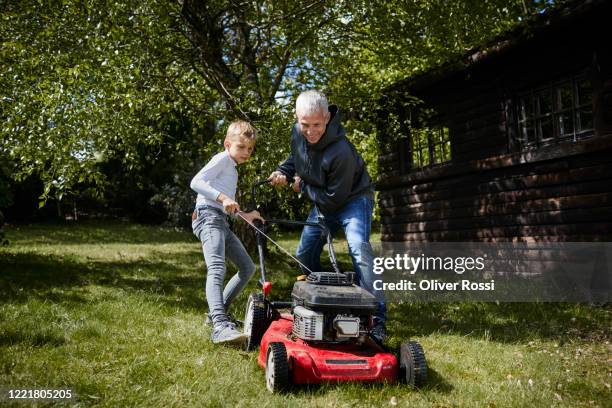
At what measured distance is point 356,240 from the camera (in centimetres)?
411

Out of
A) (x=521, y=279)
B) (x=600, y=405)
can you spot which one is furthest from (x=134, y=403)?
(x=521, y=279)

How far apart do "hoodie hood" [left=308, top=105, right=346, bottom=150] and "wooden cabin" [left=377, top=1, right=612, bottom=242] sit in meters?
4.74

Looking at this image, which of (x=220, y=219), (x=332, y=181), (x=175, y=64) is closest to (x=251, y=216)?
(x=220, y=219)

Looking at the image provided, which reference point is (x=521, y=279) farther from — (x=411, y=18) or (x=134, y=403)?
(x=134, y=403)

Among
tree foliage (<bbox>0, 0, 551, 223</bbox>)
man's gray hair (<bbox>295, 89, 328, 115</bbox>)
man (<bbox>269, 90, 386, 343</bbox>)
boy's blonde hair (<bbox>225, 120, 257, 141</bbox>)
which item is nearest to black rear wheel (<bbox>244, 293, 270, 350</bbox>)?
man (<bbox>269, 90, 386, 343</bbox>)

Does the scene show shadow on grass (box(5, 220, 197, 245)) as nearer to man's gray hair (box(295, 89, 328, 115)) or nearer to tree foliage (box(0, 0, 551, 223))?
tree foliage (box(0, 0, 551, 223))

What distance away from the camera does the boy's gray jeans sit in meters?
4.50

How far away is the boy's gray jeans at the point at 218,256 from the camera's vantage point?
14.8 feet

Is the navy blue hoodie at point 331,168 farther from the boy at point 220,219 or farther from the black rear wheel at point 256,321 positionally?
the black rear wheel at point 256,321

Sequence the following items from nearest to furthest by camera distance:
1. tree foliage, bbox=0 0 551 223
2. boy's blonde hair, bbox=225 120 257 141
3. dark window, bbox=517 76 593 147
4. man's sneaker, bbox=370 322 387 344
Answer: man's sneaker, bbox=370 322 387 344
boy's blonde hair, bbox=225 120 257 141
tree foliage, bbox=0 0 551 223
dark window, bbox=517 76 593 147

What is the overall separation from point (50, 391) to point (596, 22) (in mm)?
7922

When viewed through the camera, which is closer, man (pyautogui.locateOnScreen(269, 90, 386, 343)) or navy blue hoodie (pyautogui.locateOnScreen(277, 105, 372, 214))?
man (pyautogui.locateOnScreen(269, 90, 386, 343))

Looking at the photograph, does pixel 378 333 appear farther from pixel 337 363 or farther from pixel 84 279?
pixel 84 279

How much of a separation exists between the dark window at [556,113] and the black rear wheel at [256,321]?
6007 millimetres
